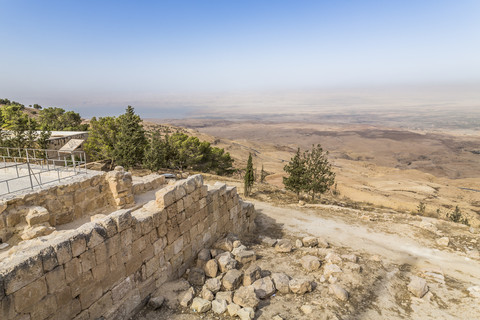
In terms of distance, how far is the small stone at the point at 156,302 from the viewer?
686cm

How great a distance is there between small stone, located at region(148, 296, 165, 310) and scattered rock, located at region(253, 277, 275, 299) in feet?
7.90

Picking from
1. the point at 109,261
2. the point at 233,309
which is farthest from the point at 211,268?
the point at 109,261

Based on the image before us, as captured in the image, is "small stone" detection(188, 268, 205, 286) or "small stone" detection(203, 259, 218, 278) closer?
"small stone" detection(188, 268, 205, 286)

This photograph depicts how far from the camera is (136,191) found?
545 inches

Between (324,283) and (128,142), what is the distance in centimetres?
2220

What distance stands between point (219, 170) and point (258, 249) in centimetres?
2163

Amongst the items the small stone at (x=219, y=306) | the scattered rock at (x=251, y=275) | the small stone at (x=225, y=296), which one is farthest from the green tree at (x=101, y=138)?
the small stone at (x=219, y=306)

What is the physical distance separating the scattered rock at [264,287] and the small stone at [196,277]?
1.54 metres

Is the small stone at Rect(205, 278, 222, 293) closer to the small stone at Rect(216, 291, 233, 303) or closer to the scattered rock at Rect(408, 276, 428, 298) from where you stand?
the small stone at Rect(216, 291, 233, 303)

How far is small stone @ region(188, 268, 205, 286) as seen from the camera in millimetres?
7906

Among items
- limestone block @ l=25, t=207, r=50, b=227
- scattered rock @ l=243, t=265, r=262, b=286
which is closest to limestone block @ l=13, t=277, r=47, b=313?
scattered rock @ l=243, t=265, r=262, b=286

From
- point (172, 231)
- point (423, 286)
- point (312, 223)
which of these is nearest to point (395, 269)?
point (423, 286)

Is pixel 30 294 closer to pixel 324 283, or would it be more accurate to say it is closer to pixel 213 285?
pixel 213 285

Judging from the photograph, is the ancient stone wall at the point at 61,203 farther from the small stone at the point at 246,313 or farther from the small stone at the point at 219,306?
the small stone at the point at 246,313
